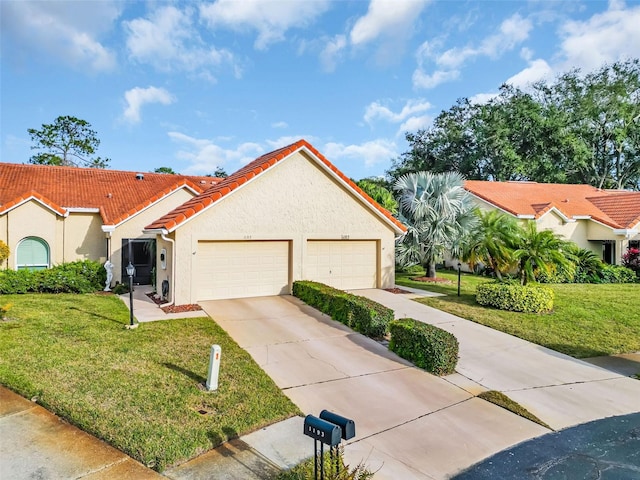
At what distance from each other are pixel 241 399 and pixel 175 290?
24.3ft

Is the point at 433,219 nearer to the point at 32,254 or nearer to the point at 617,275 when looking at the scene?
the point at 617,275

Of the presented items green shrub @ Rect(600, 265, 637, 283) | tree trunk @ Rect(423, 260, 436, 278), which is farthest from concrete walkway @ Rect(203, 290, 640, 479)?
green shrub @ Rect(600, 265, 637, 283)

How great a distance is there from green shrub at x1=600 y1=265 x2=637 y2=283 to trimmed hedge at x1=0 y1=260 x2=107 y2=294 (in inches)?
953

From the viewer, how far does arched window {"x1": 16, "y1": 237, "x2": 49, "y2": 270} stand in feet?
52.1

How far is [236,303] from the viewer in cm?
1338

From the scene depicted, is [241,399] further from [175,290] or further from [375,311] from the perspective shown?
[175,290]

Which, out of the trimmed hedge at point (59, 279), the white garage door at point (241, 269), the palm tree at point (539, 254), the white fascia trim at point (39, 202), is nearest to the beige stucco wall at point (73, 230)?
the white fascia trim at point (39, 202)

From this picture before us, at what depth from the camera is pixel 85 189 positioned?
18875 mm

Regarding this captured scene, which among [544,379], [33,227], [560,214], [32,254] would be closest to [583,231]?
[560,214]

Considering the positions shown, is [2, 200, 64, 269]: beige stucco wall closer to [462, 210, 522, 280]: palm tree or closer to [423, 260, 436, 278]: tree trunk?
[423, 260, 436, 278]: tree trunk

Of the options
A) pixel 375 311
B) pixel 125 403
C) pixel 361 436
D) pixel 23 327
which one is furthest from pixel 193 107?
pixel 361 436

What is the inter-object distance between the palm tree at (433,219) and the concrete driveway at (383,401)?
9.50m

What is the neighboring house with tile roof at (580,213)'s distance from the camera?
920 inches

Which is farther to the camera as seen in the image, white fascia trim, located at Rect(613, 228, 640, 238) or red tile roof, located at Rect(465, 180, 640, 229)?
red tile roof, located at Rect(465, 180, 640, 229)
